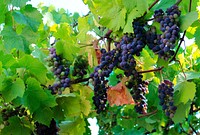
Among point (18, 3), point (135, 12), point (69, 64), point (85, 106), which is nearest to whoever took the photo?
point (135, 12)

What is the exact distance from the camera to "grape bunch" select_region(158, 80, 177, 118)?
209 cm

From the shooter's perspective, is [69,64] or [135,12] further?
[69,64]

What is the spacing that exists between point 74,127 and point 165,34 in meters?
0.98

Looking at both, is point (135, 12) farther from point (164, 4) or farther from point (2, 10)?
point (2, 10)

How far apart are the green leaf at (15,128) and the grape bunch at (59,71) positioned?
0.27 metres

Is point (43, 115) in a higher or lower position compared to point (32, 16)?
lower

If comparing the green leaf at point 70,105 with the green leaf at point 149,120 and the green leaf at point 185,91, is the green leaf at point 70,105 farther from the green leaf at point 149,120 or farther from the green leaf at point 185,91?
the green leaf at point 149,120

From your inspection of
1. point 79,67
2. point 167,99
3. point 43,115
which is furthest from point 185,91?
point 43,115

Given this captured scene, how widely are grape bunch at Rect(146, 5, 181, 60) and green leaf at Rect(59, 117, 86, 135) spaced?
824 mm

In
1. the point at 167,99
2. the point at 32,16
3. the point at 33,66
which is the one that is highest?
the point at 32,16

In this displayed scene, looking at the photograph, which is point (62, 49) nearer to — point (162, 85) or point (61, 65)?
point (61, 65)

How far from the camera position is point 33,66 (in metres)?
2.20

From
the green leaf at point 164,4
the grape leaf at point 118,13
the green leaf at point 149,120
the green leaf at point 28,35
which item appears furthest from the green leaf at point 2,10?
the green leaf at point 149,120

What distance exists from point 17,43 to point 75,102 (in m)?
→ 0.45
